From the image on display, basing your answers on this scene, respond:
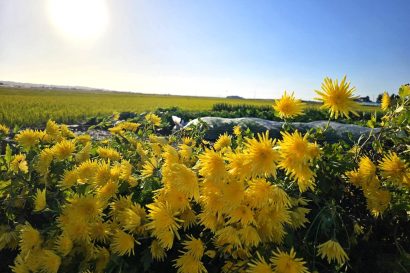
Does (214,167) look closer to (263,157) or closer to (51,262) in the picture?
(263,157)

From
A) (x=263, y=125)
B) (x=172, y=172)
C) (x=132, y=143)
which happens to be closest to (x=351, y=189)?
(x=172, y=172)

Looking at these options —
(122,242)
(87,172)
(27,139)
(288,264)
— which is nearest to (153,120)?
(27,139)

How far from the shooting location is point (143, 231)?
1216 millimetres

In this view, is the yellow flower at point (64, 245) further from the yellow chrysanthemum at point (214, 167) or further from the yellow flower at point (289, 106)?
the yellow flower at point (289, 106)

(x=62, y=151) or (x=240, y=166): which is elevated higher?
(x=240, y=166)

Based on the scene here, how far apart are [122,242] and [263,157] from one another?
0.62m

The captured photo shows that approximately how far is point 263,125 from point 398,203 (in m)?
8.15

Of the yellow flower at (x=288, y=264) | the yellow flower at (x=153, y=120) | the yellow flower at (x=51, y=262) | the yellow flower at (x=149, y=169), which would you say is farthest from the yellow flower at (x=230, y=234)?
the yellow flower at (x=153, y=120)

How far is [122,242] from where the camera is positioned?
1.21 metres

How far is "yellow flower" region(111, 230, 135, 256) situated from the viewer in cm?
119

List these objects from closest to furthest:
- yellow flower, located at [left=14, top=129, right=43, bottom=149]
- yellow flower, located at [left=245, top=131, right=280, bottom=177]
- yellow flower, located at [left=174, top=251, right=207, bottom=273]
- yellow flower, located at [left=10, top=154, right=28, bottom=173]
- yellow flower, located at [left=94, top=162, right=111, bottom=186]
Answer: yellow flower, located at [left=245, top=131, right=280, bottom=177]
yellow flower, located at [left=174, top=251, right=207, bottom=273]
yellow flower, located at [left=94, top=162, right=111, bottom=186]
yellow flower, located at [left=10, top=154, right=28, bottom=173]
yellow flower, located at [left=14, top=129, right=43, bottom=149]

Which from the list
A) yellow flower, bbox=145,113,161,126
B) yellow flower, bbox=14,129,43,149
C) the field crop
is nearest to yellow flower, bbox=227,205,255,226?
the field crop

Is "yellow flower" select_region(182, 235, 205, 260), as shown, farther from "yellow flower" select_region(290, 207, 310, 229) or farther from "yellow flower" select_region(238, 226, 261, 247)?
"yellow flower" select_region(290, 207, 310, 229)

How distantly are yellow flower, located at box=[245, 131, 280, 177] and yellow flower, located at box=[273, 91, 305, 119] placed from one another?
12.0 inches
